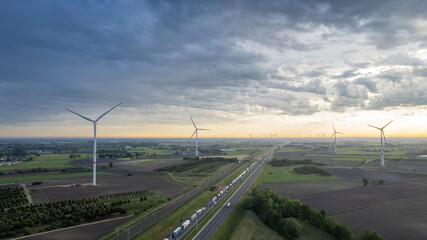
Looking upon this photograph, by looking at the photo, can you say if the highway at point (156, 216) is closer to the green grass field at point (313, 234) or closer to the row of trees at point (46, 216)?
the row of trees at point (46, 216)

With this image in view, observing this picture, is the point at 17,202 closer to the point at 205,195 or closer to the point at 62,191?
the point at 62,191

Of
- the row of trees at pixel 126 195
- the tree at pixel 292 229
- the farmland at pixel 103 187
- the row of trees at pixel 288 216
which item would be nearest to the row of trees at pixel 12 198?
the farmland at pixel 103 187

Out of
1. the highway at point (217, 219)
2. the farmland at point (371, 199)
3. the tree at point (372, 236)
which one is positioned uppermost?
the tree at point (372, 236)

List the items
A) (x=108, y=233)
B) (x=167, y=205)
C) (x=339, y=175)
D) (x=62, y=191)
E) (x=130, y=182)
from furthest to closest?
(x=339, y=175), (x=130, y=182), (x=62, y=191), (x=167, y=205), (x=108, y=233)

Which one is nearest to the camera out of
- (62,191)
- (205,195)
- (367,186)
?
(205,195)

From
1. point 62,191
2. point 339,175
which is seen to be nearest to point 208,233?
point 62,191

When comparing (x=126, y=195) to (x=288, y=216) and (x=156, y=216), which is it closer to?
(x=156, y=216)
